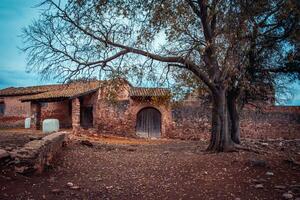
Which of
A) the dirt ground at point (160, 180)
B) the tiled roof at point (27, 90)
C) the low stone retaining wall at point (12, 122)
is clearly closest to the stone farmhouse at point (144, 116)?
the tiled roof at point (27, 90)

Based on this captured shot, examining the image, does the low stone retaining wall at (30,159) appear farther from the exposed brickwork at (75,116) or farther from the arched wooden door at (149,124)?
the arched wooden door at (149,124)

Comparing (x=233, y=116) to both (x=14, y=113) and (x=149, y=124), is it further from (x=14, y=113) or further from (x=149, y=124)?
(x=14, y=113)

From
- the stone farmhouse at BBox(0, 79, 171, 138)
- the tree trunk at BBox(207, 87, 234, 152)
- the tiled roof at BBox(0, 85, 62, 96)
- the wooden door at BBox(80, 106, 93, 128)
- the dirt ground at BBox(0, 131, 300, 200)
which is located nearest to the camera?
the dirt ground at BBox(0, 131, 300, 200)

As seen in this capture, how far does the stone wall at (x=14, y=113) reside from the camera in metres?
28.6

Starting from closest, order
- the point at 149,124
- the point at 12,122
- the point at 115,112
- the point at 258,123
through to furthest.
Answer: the point at 258,123
the point at 115,112
the point at 149,124
the point at 12,122

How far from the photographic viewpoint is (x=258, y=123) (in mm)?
20562

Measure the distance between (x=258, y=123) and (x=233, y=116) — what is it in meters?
8.91

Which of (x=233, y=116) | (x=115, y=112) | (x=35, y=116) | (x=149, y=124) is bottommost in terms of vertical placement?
(x=149, y=124)

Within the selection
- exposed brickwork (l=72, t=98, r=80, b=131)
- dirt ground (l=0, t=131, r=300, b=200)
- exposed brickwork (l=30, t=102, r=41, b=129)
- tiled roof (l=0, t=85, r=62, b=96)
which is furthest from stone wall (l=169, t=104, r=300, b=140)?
tiled roof (l=0, t=85, r=62, b=96)

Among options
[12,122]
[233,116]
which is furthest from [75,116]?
[12,122]

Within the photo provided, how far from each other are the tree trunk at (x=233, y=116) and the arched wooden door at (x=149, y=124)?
10.2 metres

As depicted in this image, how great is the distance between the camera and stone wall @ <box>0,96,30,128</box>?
28.6m

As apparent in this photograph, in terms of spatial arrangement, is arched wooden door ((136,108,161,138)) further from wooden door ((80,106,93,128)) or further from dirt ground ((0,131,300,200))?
dirt ground ((0,131,300,200))

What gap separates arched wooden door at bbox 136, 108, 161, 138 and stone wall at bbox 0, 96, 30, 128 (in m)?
13.2
